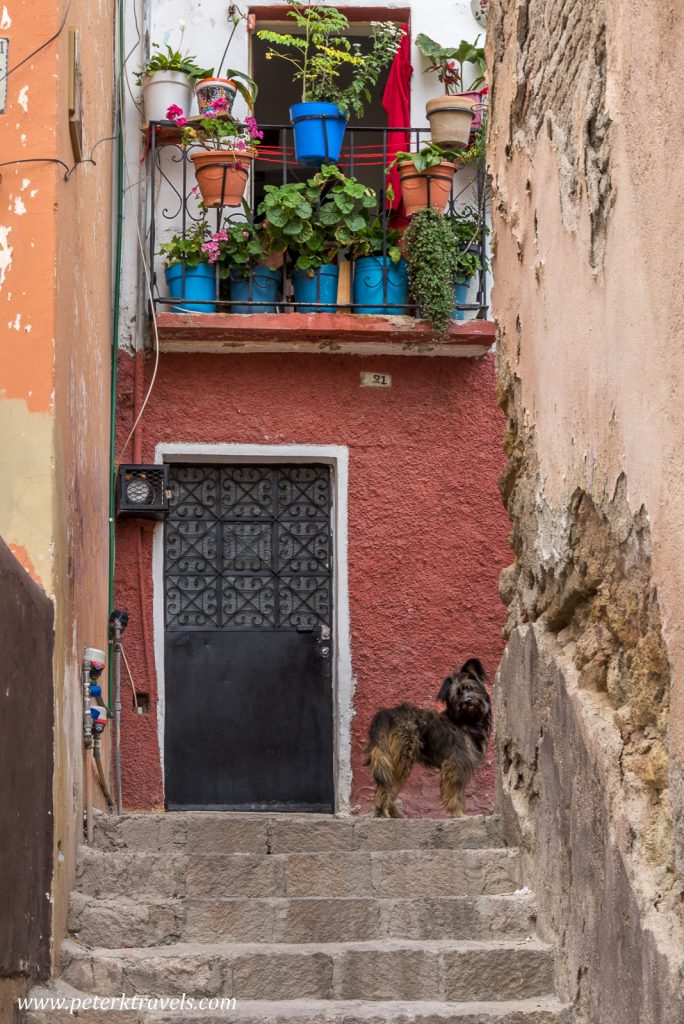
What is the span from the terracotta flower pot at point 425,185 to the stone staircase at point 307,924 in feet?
13.8

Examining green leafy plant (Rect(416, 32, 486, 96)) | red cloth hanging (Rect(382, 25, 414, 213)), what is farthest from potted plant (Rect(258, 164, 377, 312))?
green leafy plant (Rect(416, 32, 486, 96))

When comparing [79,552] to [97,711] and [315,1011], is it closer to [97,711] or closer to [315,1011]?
[97,711]

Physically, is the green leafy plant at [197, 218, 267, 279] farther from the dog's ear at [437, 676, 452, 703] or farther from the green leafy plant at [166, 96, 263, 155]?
the dog's ear at [437, 676, 452, 703]

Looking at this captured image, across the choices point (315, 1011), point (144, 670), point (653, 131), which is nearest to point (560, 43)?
point (653, 131)

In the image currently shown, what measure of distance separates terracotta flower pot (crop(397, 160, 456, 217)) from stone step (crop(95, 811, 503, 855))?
4210mm

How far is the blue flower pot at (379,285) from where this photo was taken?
8.93m

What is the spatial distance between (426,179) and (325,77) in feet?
3.17

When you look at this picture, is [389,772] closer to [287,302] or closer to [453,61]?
[287,302]

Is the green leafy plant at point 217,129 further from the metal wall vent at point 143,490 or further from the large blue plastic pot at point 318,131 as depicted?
the metal wall vent at point 143,490

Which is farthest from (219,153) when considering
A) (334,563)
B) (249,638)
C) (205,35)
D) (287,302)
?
(249,638)

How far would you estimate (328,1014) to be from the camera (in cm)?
445

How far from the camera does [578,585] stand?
479cm

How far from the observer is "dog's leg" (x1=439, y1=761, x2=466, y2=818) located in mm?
7812

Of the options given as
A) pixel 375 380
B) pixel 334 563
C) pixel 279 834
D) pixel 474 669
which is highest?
pixel 375 380
